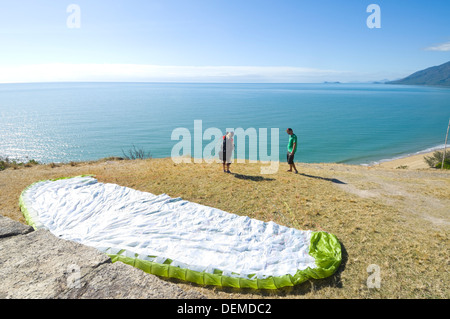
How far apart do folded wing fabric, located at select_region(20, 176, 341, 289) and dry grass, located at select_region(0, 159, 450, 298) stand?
1.16 feet

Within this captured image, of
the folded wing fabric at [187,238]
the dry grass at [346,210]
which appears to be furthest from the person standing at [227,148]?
the folded wing fabric at [187,238]

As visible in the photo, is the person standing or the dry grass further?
the person standing

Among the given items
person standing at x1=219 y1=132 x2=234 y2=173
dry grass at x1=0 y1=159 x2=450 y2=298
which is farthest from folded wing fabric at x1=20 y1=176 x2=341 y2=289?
person standing at x1=219 y1=132 x2=234 y2=173

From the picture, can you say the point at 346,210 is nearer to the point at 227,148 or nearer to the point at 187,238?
the point at 187,238

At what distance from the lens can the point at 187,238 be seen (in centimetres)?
685

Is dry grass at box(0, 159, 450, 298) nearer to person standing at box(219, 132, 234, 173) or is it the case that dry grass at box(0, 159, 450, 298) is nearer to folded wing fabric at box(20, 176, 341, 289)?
folded wing fabric at box(20, 176, 341, 289)

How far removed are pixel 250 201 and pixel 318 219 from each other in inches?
101

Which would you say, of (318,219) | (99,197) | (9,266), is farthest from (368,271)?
(99,197)

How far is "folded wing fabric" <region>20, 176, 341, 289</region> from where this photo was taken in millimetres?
5594

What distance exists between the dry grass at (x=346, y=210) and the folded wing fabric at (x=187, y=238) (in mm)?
353

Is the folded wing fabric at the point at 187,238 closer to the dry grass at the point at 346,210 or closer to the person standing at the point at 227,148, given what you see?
the dry grass at the point at 346,210

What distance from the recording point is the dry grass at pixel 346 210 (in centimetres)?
543
